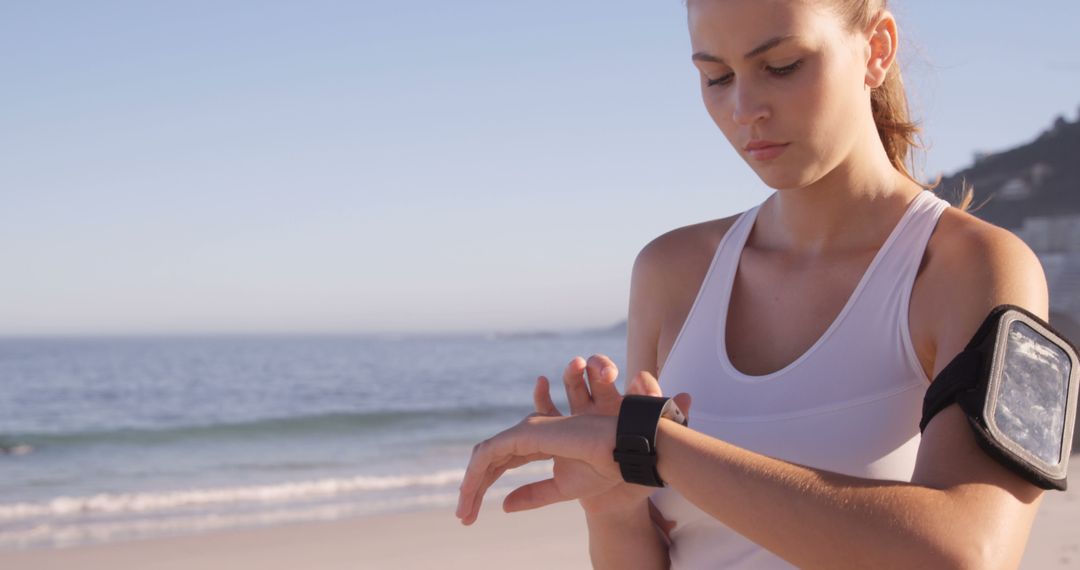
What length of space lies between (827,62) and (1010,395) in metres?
0.58

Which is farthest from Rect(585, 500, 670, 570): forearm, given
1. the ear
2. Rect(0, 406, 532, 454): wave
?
Rect(0, 406, 532, 454): wave

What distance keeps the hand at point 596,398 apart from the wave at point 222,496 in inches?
338

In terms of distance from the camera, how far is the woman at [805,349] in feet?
4.26

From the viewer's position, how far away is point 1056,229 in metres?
18.3

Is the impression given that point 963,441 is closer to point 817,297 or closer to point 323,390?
point 817,297

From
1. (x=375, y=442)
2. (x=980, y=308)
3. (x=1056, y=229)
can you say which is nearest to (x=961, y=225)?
(x=980, y=308)

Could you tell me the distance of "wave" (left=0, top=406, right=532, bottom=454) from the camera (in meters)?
16.3

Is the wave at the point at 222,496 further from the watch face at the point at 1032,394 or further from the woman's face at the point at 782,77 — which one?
the watch face at the point at 1032,394

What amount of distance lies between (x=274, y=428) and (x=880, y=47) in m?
17.2

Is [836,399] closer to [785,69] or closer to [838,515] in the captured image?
[838,515]

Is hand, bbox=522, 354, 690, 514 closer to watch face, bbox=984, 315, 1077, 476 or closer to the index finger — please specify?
the index finger

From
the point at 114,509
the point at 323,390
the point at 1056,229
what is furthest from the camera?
the point at 323,390

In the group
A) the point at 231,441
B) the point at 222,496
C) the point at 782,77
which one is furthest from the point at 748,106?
the point at 231,441

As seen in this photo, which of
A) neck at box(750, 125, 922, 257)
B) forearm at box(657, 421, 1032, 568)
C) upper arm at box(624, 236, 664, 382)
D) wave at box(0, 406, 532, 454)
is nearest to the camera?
forearm at box(657, 421, 1032, 568)
